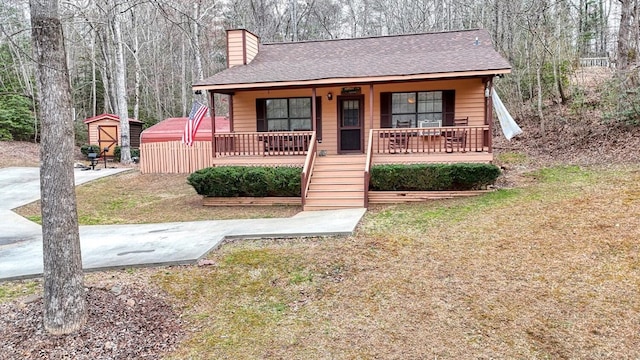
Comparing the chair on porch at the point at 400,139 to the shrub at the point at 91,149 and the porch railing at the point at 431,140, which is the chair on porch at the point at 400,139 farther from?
the shrub at the point at 91,149

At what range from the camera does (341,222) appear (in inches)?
324

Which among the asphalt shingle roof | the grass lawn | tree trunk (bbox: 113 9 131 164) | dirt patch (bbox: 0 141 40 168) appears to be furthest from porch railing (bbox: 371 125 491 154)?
dirt patch (bbox: 0 141 40 168)

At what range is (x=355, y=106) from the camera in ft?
A: 44.5

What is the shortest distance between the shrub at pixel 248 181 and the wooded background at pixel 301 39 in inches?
223

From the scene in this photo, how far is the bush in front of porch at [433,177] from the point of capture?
10273 millimetres

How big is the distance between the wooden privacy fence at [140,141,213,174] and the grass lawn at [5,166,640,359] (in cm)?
1079

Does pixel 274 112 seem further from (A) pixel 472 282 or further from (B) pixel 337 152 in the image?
(A) pixel 472 282

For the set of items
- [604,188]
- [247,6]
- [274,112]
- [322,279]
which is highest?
[247,6]

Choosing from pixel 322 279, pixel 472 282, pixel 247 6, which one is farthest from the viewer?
pixel 247 6

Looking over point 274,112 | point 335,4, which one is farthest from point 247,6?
point 274,112

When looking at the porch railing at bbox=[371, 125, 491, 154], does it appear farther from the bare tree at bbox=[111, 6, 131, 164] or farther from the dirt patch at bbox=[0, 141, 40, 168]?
the dirt patch at bbox=[0, 141, 40, 168]

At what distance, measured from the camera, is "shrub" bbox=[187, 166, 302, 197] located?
36.5 ft

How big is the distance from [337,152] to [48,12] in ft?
33.3

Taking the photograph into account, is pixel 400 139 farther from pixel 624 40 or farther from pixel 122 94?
pixel 122 94
